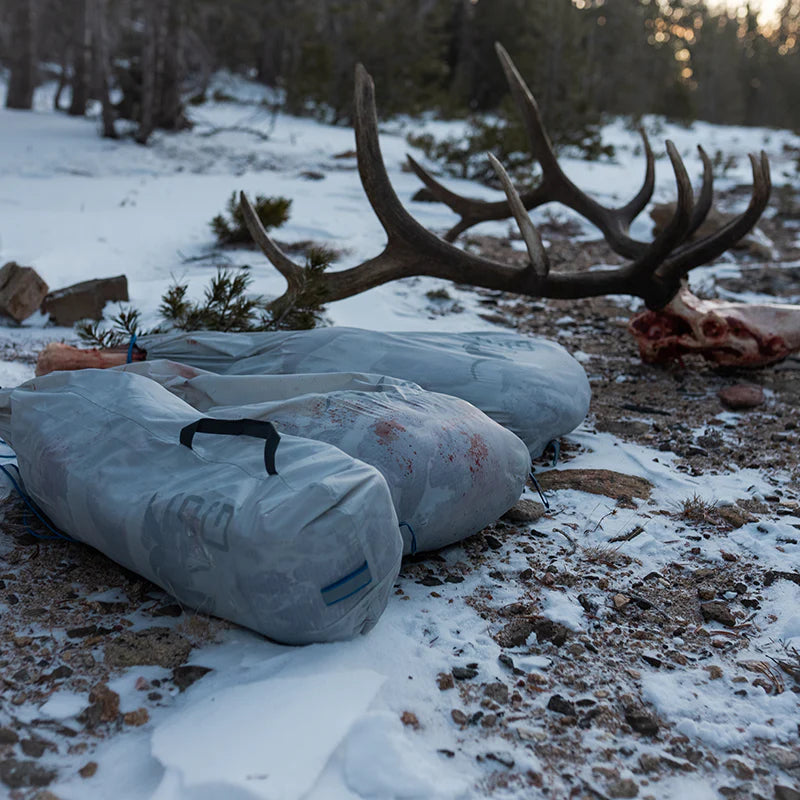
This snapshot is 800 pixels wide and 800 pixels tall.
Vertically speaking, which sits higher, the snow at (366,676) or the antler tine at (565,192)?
the antler tine at (565,192)

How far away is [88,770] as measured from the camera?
1.57 meters

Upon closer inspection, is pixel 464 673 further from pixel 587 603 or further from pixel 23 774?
pixel 23 774

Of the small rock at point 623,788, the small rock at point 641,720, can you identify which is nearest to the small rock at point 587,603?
the small rock at point 641,720

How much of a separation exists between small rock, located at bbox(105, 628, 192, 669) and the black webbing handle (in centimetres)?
44

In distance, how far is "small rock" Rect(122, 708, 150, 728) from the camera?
5.58 ft

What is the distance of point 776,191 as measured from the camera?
11539 mm

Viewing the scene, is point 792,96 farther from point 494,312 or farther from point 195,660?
point 195,660

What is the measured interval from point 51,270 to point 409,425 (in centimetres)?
367

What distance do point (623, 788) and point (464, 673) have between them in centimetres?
43

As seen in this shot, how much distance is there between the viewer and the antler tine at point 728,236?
4.23 metres

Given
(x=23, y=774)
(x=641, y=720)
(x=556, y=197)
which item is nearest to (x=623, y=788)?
(x=641, y=720)

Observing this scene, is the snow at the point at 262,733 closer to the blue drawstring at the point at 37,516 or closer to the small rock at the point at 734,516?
the blue drawstring at the point at 37,516

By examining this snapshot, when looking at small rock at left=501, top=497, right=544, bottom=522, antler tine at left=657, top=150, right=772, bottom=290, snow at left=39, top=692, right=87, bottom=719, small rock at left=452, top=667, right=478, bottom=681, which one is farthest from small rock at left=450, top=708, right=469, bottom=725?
antler tine at left=657, top=150, right=772, bottom=290

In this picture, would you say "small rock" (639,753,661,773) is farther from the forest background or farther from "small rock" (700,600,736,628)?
the forest background
